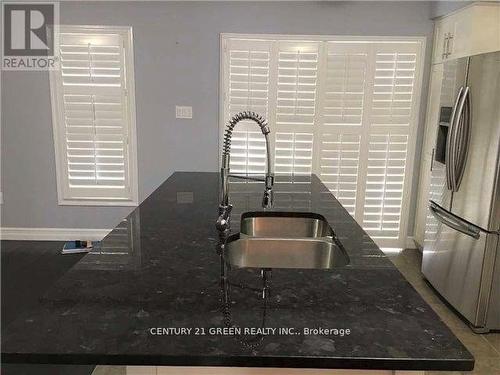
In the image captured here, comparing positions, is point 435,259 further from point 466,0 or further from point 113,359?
point 113,359

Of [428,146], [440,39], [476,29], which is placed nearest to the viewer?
[476,29]

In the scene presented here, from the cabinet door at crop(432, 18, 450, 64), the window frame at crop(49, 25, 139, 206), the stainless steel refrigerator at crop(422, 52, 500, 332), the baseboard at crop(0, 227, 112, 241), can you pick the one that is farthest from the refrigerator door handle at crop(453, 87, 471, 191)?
the baseboard at crop(0, 227, 112, 241)

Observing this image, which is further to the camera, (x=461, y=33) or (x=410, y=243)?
(x=410, y=243)

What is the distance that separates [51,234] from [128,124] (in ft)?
4.63

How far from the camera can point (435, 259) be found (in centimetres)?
298

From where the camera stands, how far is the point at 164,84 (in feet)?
12.6

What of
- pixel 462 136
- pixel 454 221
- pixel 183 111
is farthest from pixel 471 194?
pixel 183 111

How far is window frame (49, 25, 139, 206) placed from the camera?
147 inches

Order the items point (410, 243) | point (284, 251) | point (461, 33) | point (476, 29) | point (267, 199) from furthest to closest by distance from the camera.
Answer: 1. point (410, 243)
2. point (461, 33)
3. point (476, 29)
4. point (267, 199)
5. point (284, 251)

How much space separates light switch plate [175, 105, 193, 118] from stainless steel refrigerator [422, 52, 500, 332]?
7.21 ft

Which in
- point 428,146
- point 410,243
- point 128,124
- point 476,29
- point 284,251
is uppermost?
point 476,29

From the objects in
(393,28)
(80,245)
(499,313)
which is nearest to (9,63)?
(80,245)

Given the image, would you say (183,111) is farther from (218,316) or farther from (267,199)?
(218,316)

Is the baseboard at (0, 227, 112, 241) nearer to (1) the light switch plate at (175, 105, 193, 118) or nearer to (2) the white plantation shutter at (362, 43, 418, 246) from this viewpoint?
(1) the light switch plate at (175, 105, 193, 118)
